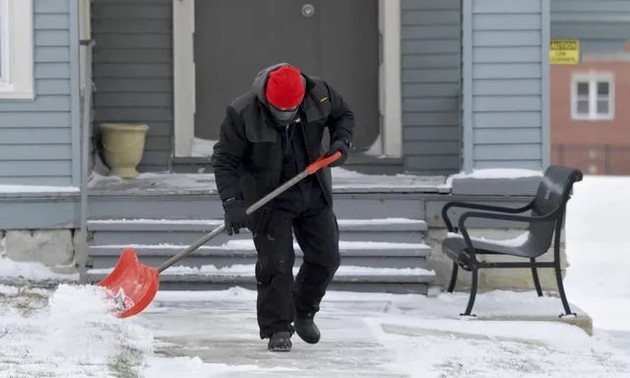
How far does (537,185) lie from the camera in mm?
10438

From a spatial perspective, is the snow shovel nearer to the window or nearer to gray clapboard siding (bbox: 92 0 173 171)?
gray clapboard siding (bbox: 92 0 173 171)

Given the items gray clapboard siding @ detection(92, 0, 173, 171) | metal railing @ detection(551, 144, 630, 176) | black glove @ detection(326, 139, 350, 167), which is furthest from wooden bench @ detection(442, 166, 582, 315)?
metal railing @ detection(551, 144, 630, 176)

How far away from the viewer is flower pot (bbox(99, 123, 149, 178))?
12.1m

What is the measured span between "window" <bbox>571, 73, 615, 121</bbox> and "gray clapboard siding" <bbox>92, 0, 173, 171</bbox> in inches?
966

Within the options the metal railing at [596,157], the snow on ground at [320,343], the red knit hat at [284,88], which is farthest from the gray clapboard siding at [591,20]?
the metal railing at [596,157]

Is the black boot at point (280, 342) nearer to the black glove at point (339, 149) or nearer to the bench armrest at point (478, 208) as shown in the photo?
the black glove at point (339, 149)

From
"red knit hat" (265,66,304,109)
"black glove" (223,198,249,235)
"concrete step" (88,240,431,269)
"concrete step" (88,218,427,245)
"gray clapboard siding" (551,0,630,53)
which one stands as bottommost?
"concrete step" (88,240,431,269)

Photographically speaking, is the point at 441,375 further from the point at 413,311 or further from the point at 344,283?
the point at 344,283

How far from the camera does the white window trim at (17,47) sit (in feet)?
34.6

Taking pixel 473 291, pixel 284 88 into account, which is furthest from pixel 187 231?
pixel 284 88

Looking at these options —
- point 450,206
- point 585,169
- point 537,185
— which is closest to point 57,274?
point 450,206

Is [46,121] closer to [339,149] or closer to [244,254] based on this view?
[244,254]

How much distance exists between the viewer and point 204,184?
37.3 feet

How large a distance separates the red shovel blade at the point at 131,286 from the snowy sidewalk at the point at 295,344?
5.1 inches
